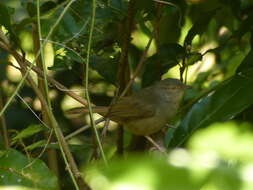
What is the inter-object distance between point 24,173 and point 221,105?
3.41ft

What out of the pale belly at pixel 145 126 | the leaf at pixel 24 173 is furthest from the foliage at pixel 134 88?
the pale belly at pixel 145 126

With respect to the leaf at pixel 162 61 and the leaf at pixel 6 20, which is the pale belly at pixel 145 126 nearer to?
the leaf at pixel 162 61

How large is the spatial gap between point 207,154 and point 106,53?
275 cm

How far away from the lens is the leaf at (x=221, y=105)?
2436mm

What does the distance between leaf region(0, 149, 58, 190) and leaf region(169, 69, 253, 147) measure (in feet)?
2.95

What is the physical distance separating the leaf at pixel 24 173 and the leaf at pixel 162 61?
52.0 inches

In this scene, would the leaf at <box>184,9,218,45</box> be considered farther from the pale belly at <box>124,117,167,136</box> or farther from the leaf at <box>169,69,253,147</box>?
the pale belly at <box>124,117,167,136</box>

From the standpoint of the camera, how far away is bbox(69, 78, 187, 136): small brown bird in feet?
12.7

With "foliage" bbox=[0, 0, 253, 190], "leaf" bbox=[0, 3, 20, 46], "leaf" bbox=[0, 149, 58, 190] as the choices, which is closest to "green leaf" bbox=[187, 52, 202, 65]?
"foliage" bbox=[0, 0, 253, 190]

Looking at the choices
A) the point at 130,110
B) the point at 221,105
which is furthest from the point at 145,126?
the point at 221,105

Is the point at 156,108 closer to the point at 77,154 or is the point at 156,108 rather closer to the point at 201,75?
the point at 201,75

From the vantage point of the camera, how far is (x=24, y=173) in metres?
2.09

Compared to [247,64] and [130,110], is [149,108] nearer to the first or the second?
[130,110]

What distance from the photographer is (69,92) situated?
2.69 meters
